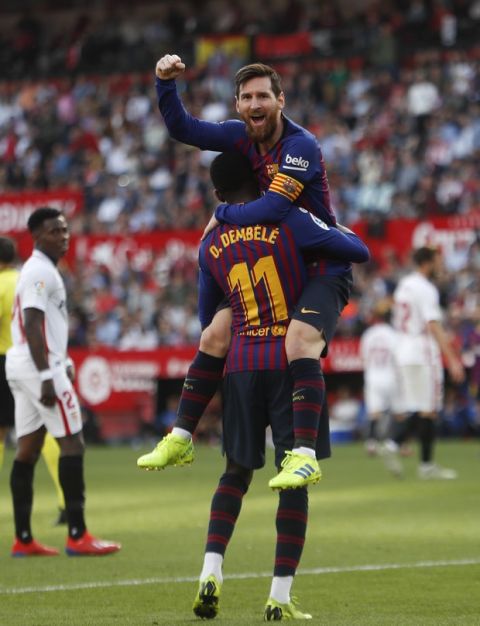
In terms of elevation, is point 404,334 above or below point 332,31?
below

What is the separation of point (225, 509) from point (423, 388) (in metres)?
9.83

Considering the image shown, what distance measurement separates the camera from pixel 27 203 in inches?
1202

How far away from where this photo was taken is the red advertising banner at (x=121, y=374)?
2545cm

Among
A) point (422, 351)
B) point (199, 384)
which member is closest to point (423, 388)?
point (422, 351)

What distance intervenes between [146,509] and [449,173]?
14.6 metres

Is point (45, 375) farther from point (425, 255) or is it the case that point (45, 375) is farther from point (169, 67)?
point (425, 255)

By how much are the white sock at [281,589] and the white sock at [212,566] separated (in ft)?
0.83

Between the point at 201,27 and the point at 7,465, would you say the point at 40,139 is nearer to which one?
the point at 201,27

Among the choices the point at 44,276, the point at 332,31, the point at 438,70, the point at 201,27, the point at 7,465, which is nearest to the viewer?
the point at 44,276

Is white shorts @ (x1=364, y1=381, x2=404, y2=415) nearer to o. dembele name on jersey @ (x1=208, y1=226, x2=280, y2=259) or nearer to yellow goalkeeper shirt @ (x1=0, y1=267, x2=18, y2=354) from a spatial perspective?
yellow goalkeeper shirt @ (x1=0, y1=267, x2=18, y2=354)

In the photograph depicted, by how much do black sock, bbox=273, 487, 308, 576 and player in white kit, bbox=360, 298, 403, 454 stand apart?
13618 mm

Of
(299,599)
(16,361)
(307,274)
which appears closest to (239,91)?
(307,274)

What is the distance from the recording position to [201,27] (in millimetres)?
35969

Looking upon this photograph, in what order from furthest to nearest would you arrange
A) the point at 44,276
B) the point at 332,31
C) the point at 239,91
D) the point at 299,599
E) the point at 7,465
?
the point at 332,31, the point at 7,465, the point at 44,276, the point at 299,599, the point at 239,91
